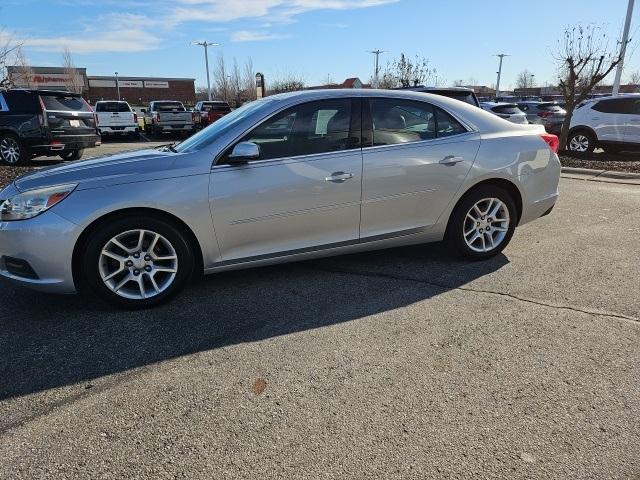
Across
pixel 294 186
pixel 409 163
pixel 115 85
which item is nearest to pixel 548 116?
pixel 409 163

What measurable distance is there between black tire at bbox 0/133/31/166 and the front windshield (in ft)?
31.0

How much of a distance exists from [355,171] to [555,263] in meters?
2.20

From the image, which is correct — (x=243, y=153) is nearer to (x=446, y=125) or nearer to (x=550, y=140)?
(x=446, y=125)

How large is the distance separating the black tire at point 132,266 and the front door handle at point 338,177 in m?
1.24

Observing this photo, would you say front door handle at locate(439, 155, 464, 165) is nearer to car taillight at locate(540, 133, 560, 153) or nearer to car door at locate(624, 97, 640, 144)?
car taillight at locate(540, 133, 560, 153)

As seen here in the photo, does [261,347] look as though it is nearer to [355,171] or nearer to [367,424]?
[367,424]

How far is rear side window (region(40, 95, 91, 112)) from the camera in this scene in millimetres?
11859

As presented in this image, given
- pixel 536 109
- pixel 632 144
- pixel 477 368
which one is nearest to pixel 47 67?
pixel 536 109

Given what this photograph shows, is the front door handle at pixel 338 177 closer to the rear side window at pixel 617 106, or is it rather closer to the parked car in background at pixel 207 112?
the rear side window at pixel 617 106

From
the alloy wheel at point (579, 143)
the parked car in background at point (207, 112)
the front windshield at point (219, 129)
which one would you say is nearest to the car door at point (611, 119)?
the alloy wheel at point (579, 143)

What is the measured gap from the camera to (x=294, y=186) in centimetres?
401

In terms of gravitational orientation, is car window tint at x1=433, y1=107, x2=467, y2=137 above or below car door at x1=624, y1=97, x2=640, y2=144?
above

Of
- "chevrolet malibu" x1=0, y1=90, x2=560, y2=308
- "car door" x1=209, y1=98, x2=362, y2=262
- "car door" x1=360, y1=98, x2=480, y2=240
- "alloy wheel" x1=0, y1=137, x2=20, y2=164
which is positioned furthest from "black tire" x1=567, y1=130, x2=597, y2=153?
"alloy wheel" x1=0, y1=137, x2=20, y2=164

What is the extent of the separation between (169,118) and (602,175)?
18508 mm
